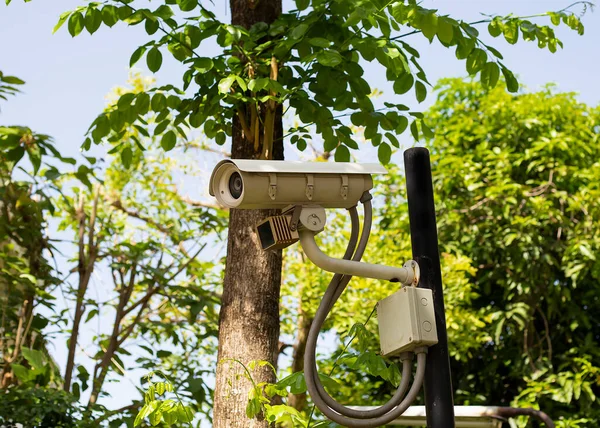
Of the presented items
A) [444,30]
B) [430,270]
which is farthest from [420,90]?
[430,270]

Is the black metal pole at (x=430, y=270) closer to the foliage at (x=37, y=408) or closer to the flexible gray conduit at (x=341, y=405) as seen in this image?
the flexible gray conduit at (x=341, y=405)

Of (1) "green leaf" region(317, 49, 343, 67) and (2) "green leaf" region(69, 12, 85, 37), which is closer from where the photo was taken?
(1) "green leaf" region(317, 49, 343, 67)

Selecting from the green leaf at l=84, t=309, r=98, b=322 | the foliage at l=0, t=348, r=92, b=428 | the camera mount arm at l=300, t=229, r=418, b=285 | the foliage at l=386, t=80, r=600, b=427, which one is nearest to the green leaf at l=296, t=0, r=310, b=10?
the camera mount arm at l=300, t=229, r=418, b=285

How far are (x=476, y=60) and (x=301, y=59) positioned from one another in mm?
813

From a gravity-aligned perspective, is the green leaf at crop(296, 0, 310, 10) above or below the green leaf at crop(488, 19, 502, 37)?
above

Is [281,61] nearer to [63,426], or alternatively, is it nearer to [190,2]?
[190,2]

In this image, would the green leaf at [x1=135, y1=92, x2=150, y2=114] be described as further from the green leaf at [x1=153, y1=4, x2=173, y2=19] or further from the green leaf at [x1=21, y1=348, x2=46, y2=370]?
the green leaf at [x1=21, y1=348, x2=46, y2=370]

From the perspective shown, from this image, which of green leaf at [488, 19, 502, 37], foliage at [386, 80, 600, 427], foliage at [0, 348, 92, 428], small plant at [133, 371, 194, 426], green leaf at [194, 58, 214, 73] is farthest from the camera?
foliage at [386, 80, 600, 427]

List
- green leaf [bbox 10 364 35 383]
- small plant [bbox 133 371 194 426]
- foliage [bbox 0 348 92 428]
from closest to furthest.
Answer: small plant [bbox 133 371 194 426]
foliage [bbox 0 348 92 428]
green leaf [bbox 10 364 35 383]

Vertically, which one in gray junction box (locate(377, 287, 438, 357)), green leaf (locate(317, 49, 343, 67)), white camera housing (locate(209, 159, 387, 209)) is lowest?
gray junction box (locate(377, 287, 438, 357))

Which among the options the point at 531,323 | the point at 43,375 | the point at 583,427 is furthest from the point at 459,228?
the point at 43,375

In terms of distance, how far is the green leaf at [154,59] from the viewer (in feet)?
11.8

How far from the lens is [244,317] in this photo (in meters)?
3.34

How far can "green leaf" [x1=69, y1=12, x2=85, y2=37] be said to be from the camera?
3.43 m
